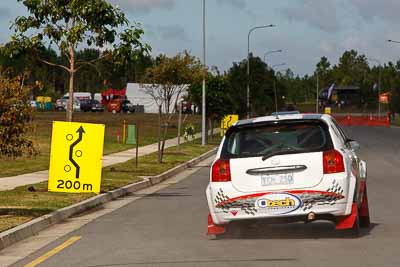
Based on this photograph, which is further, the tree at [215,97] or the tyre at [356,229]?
the tree at [215,97]

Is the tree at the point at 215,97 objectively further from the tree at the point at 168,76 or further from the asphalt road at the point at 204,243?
the asphalt road at the point at 204,243

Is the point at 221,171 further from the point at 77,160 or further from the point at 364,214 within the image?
the point at 77,160

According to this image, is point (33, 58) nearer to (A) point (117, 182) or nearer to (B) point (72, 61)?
(B) point (72, 61)

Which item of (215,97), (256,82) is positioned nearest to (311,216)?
(215,97)

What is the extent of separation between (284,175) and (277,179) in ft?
0.34

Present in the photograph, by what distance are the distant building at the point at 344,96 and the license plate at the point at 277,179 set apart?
144 meters

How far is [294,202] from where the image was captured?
12.1 metres

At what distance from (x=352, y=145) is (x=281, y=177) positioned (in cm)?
193

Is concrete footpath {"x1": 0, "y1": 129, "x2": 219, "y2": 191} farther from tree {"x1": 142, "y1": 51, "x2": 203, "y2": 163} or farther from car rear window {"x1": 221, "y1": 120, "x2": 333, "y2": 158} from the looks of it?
car rear window {"x1": 221, "y1": 120, "x2": 333, "y2": 158}

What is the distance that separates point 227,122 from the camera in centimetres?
5481

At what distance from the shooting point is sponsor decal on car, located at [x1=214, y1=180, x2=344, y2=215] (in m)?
12.0

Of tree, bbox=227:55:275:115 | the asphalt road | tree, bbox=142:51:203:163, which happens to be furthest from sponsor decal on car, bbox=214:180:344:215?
tree, bbox=227:55:275:115

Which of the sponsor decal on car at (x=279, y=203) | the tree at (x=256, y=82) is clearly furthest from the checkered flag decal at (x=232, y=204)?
the tree at (x=256, y=82)

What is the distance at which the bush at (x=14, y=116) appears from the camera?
1462cm
